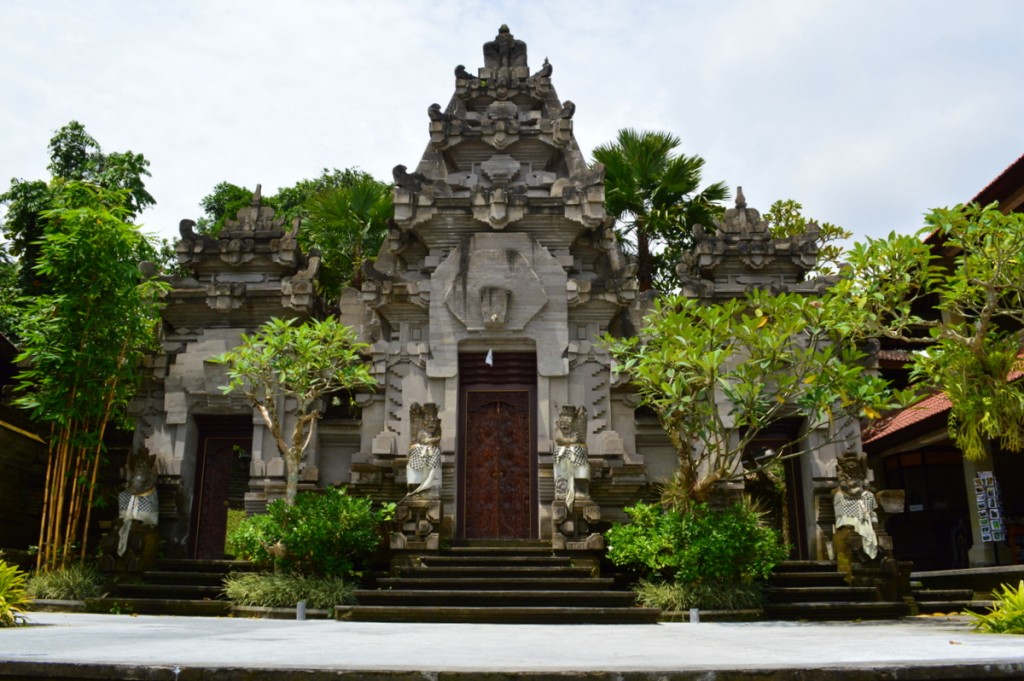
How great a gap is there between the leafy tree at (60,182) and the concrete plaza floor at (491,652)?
1495 centimetres

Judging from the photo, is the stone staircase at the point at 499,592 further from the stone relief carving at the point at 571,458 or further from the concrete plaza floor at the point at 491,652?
the concrete plaza floor at the point at 491,652

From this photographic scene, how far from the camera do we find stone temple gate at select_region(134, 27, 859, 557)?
1379 cm

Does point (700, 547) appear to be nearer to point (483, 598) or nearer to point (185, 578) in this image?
point (483, 598)

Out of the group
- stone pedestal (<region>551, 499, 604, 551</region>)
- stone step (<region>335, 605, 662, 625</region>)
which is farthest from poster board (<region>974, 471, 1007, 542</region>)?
stone step (<region>335, 605, 662, 625</region>)

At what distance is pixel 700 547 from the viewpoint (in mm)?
10180

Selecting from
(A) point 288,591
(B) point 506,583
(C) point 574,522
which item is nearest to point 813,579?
(C) point 574,522

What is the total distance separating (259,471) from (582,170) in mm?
8065

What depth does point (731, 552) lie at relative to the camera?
10.2 metres

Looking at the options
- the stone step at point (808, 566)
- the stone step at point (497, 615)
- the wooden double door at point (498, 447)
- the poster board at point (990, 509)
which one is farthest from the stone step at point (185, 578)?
the poster board at point (990, 509)

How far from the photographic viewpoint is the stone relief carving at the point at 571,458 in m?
11.8

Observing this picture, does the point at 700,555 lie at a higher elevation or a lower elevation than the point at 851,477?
lower

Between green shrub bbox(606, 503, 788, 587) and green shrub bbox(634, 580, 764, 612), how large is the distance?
8 cm

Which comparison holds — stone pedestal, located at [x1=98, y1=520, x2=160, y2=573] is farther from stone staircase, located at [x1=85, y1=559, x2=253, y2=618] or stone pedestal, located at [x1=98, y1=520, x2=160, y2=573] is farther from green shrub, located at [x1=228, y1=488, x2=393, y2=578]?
green shrub, located at [x1=228, y1=488, x2=393, y2=578]

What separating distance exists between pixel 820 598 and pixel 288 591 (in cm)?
724
